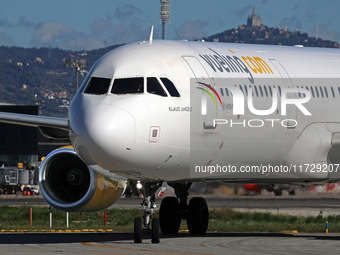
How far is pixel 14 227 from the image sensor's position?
35969mm

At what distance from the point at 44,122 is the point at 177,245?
7034 mm

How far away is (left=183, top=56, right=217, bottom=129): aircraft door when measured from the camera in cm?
2264

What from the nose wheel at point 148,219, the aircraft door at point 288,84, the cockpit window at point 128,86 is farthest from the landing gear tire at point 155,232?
the aircraft door at point 288,84

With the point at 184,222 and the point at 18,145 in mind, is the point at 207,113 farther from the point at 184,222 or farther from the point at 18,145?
the point at 18,145

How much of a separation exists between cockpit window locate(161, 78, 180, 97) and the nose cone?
1643 mm

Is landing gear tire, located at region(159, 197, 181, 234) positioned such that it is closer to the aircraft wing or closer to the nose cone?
the aircraft wing

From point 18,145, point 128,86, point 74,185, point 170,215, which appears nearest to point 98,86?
point 128,86

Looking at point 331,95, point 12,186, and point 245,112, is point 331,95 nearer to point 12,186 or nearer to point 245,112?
point 245,112

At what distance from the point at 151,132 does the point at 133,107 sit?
72cm

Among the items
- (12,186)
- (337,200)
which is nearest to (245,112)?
(337,200)

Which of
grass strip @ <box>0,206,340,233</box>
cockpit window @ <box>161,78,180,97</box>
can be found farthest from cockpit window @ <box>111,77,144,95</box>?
grass strip @ <box>0,206,340,233</box>

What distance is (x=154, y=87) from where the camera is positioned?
21984 mm

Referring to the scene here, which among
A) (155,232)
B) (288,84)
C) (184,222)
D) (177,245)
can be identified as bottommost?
(184,222)

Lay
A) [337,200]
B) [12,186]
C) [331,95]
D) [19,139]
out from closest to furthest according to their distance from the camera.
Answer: [331,95], [337,200], [12,186], [19,139]
